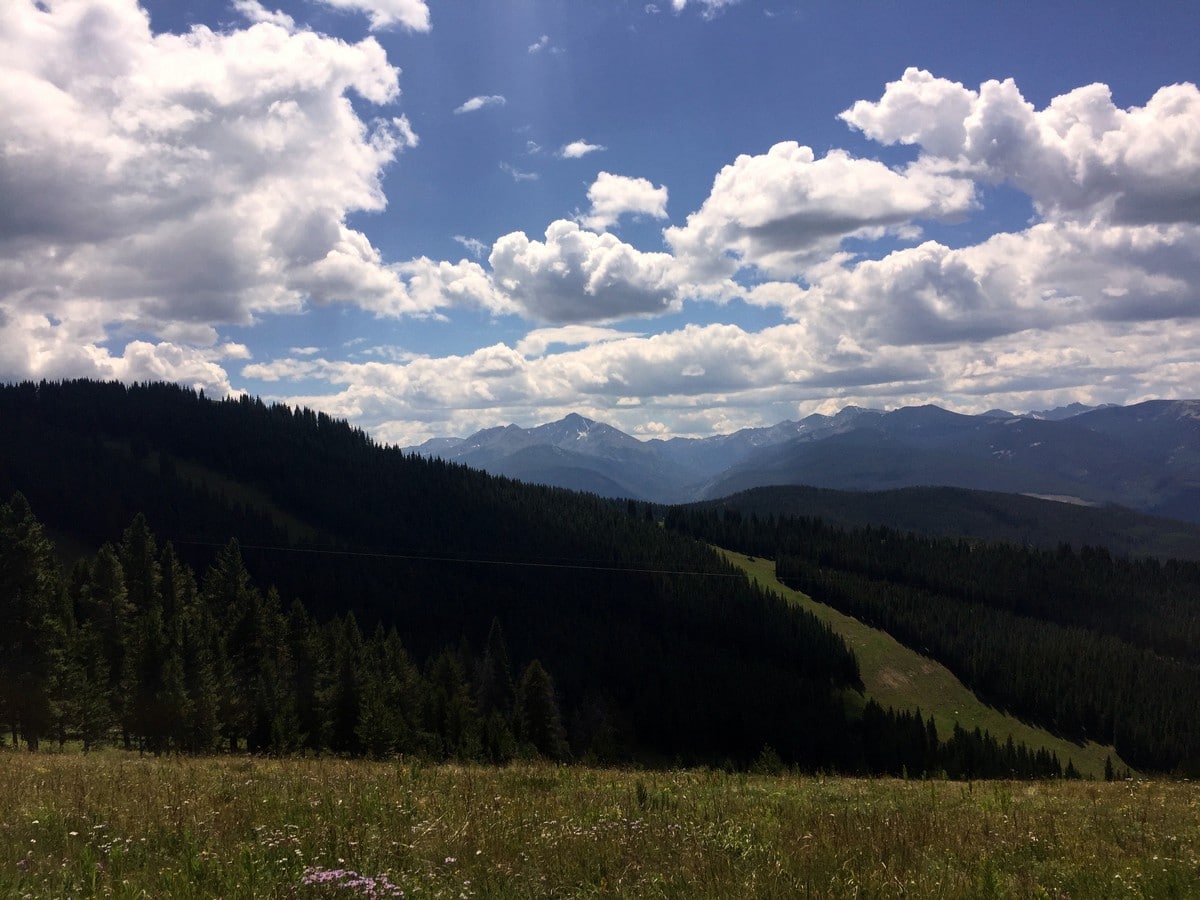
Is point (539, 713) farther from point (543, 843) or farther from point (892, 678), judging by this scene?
point (892, 678)

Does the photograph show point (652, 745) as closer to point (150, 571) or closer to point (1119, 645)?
point (150, 571)

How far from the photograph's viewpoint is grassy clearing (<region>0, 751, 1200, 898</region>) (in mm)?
6445

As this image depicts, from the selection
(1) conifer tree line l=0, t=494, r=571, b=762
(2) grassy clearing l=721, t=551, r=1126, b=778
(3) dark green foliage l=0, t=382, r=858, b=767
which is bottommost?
(2) grassy clearing l=721, t=551, r=1126, b=778

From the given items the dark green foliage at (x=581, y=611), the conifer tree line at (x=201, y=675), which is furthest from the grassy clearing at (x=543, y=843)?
the dark green foliage at (x=581, y=611)

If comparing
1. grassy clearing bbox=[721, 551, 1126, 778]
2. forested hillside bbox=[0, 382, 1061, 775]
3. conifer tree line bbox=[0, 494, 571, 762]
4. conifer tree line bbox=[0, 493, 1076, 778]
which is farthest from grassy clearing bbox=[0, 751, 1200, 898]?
grassy clearing bbox=[721, 551, 1126, 778]

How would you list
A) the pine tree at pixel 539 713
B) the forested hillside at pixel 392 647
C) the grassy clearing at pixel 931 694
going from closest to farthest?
the forested hillside at pixel 392 647
the pine tree at pixel 539 713
the grassy clearing at pixel 931 694

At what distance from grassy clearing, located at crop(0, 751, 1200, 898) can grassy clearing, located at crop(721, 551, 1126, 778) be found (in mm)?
162420

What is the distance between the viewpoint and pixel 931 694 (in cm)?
16238

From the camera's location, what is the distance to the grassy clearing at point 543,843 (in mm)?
6445

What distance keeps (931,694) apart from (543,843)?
18367cm

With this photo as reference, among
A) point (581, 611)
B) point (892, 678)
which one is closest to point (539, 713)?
point (581, 611)

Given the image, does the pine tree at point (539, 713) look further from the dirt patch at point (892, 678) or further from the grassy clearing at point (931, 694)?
the dirt patch at point (892, 678)

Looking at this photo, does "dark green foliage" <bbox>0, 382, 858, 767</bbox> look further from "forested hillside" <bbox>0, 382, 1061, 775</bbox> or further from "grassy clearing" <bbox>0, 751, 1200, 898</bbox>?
"grassy clearing" <bbox>0, 751, 1200, 898</bbox>

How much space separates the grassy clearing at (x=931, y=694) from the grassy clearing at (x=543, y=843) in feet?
533
